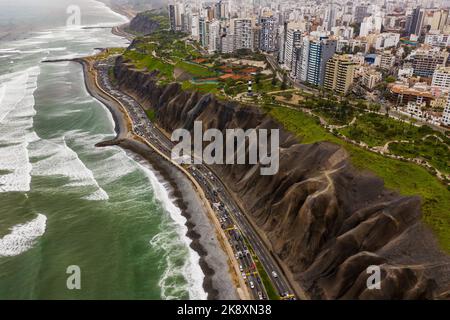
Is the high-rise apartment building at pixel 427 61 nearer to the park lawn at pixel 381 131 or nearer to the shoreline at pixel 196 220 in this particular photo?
the park lawn at pixel 381 131

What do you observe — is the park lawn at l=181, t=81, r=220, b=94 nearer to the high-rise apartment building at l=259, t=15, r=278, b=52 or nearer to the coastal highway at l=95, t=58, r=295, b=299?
the coastal highway at l=95, t=58, r=295, b=299

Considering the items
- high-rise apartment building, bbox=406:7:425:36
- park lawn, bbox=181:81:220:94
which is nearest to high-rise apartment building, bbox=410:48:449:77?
park lawn, bbox=181:81:220:94

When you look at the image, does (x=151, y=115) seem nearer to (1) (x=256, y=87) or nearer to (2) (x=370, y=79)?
(1) (x=256, y=87)

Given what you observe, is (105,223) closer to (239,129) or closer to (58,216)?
(58,216)

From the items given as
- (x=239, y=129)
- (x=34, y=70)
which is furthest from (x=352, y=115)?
(x=34, y=70)

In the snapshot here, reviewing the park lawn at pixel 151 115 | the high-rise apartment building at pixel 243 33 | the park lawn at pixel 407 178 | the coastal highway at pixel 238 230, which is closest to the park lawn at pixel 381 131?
the park lawn at pixel 407 178

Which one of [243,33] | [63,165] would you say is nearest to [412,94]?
[63,165]
